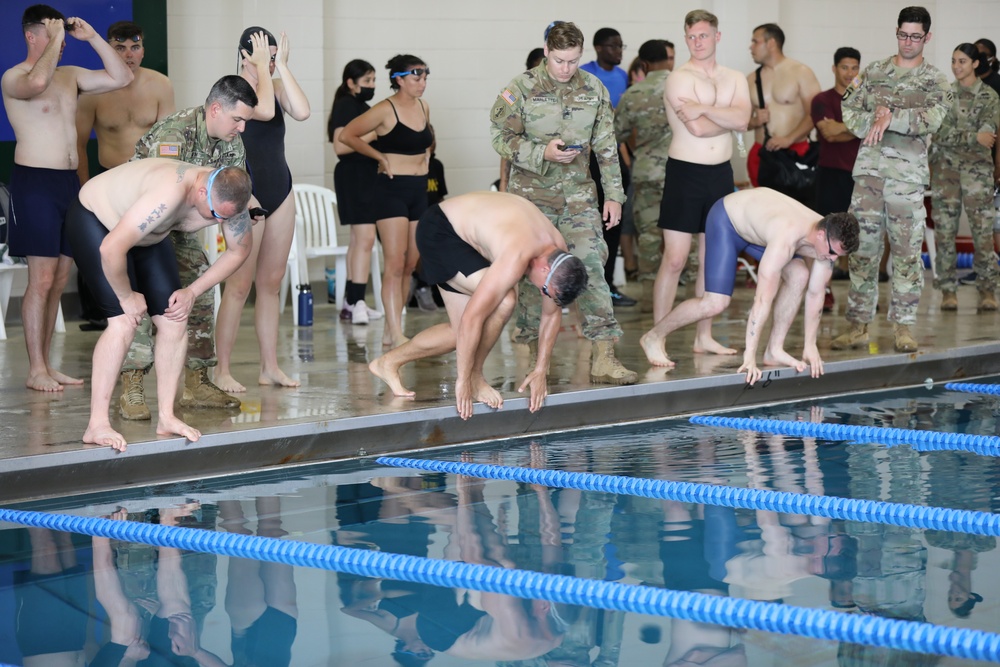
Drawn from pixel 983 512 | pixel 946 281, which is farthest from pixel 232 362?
pixel 946 281

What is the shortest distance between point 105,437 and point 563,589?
1989mm

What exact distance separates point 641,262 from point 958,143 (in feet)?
7.86

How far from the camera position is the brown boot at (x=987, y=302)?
916 centimetres

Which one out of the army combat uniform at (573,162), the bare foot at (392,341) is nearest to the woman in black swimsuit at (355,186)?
the bare foot at (392,341)

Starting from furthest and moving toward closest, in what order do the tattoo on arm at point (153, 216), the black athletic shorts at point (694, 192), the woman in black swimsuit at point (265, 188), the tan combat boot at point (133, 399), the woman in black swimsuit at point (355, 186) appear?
the woman in black swimsuit at point (355, 186)
the black athletic shorts at point (694, 192)
the woman in black swimsuit at point (265, 188)
the tan combat boot at point (133, 399)
the tattoo on arm at point (153, 216)

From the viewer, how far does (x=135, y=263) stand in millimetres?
5016

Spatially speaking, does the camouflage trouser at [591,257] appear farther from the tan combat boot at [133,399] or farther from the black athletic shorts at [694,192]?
the tan combat boot at [133,399]

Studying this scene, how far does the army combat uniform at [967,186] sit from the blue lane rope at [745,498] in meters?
5.01

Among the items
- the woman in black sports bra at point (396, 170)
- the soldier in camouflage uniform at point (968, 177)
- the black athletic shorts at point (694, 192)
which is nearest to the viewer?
the black athletic shorts at point (694, 192)

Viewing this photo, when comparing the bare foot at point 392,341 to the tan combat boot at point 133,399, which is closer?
the tan combat boot at point 133,399

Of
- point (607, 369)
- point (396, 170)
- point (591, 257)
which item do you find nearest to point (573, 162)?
point (591, 257)

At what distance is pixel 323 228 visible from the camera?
31.8ft

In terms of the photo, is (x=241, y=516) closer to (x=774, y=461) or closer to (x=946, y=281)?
(x=774, y=461)

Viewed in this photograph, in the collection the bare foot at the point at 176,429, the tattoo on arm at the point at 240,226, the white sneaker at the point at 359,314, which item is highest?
the tattoo on arm at the point at 240,226
